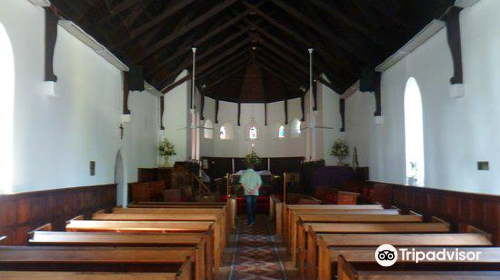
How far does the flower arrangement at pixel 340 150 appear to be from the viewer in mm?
15828

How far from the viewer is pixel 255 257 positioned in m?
7.88

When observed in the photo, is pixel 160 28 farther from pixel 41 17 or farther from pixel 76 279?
pixel 76 279

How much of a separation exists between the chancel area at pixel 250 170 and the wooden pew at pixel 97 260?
17 mm

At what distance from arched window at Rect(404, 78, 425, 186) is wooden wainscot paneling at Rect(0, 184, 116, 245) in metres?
6.89

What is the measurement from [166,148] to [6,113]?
935 centimetres

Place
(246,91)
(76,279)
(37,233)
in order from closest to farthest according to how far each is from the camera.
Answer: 1. (76,279)
2. (37,233)
3. (246,91)

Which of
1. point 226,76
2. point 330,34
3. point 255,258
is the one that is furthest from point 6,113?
point 226,76

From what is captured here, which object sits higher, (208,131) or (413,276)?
(208,131)

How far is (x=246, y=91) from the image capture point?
23.1m

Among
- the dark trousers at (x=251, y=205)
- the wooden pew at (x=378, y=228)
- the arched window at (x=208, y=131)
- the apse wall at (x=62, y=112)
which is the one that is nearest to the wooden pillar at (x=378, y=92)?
the dark trousers at (x=251, y=205)

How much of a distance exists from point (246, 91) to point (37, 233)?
1853cm

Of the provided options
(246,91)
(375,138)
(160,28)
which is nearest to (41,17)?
(160,28)

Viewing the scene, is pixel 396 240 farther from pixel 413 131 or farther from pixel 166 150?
pixel 166 150

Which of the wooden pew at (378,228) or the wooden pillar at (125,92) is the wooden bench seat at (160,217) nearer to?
the wooden pew at (378,228)
